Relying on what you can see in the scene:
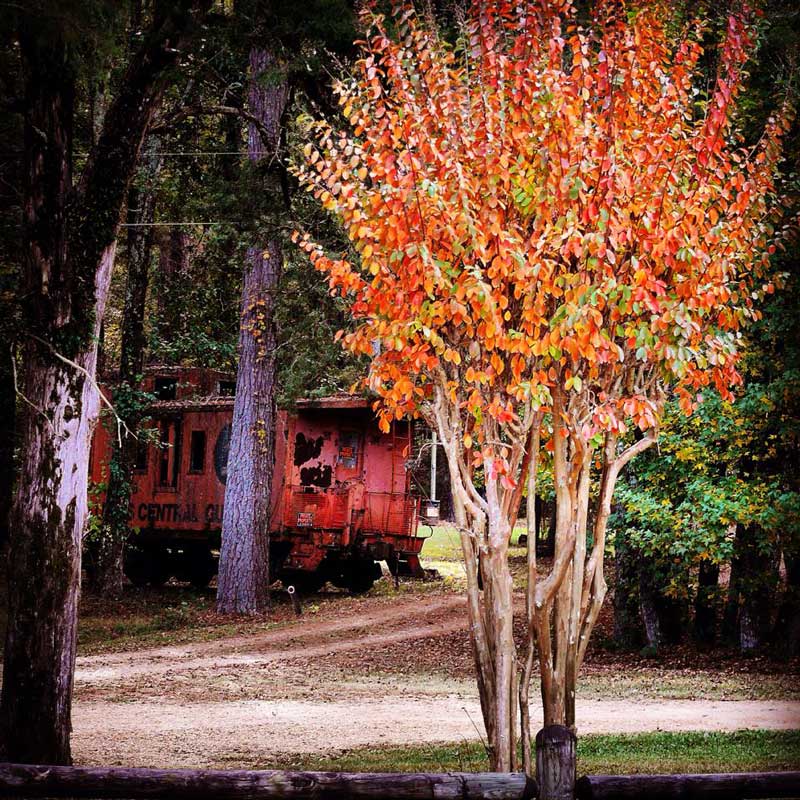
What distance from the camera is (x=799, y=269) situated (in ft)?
44.2

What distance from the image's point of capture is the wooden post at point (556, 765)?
5004 millimetres

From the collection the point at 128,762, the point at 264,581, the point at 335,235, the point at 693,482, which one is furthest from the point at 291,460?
the point at 128,762

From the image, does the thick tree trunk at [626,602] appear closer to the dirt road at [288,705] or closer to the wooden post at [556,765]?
the dirt road at [288,705]

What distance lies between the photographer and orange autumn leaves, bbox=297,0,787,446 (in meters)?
6.66

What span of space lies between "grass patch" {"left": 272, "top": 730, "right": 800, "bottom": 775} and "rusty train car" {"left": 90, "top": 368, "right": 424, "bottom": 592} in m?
13.0

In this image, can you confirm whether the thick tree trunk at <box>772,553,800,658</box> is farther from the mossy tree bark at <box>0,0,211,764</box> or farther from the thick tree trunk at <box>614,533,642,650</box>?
the mossy tree bark at <box>0,0,211,764</box>

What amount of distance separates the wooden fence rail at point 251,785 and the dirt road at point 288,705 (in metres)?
3.92

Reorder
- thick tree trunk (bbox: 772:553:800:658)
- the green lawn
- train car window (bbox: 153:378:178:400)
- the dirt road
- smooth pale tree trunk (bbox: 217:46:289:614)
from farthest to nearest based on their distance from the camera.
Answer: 1. the green lawn
2. train car window (bbox: 153:378:178:400)
3. smooth pale tree trunk (bbox: 217:46:289:614)
4. thick tree trunk (bbox: 772:553:800:658)
5. the dirt road

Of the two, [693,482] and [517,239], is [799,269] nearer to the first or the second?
[693,482]

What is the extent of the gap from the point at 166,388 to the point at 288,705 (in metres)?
13.6

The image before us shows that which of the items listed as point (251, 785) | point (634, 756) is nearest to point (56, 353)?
point (251, 785)

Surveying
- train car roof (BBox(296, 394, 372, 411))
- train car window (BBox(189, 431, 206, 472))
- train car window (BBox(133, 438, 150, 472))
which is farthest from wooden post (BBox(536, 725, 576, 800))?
train car window (BBox(133, 438, 150, 472))

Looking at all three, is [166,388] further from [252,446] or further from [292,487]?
[252,446]

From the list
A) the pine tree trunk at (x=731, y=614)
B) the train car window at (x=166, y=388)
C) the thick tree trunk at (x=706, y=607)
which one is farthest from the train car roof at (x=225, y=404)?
the pine tree trunk at (x=731, y=614)
